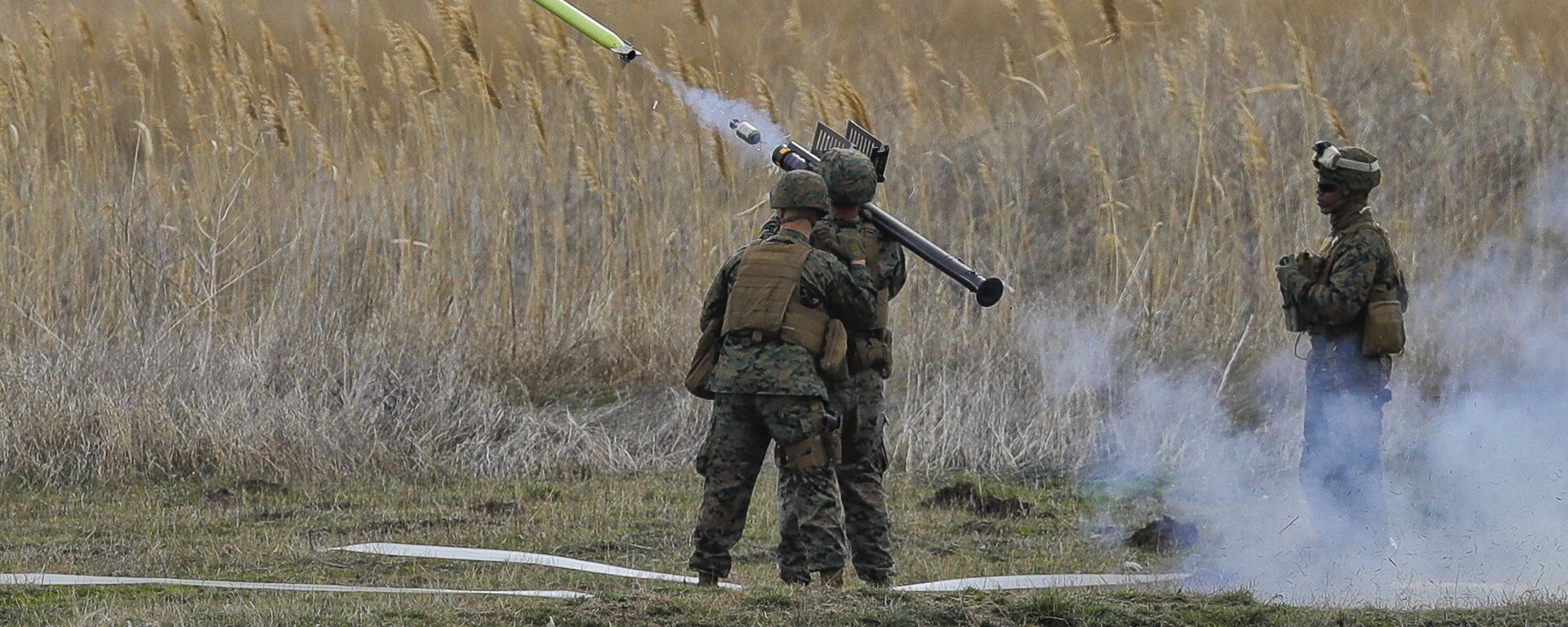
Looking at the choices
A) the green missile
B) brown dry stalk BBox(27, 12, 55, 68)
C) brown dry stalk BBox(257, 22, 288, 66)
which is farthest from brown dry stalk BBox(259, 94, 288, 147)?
the green missile

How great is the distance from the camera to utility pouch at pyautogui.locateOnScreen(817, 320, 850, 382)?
6.49 metres

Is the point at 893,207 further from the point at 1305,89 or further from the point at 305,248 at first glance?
the point at 305,248

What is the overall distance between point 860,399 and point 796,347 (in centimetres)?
44

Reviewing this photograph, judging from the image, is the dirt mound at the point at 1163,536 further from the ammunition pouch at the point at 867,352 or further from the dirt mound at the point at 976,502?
the ammunition pouch at the point at 867,352

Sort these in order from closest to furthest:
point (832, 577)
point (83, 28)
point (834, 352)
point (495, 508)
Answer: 1. point (834, 352)
2. point (832, 577)
3. point (495, 508)
4. point (83, 28)

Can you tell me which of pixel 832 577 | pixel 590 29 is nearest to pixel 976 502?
pixel 832 577

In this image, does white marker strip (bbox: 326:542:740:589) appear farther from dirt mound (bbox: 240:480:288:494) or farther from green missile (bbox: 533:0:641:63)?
green missile (bbox: 533:0:641:63)

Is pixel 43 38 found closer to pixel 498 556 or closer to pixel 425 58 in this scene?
pixel 425 58

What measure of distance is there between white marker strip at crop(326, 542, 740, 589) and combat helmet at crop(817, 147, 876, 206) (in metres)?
1.64

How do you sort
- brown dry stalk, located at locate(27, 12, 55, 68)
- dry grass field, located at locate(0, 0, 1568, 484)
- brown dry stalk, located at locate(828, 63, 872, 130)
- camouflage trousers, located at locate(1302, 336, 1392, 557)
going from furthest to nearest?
1. brown dry stalk, located at locate(27, 12, 55, 68)
2. brown dry stalk, located at locate(828, 63, 872, 130)
3. dry grass field, located at locate(0, 0, 1568, 484)
4. camouflage trousers, located at locate(1302, 336, 1392, 557)

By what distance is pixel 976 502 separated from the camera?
366 inches

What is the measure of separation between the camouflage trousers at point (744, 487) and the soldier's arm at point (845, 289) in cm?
35

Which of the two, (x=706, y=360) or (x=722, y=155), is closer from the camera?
(x=706, y=360)

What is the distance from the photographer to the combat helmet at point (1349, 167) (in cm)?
734
